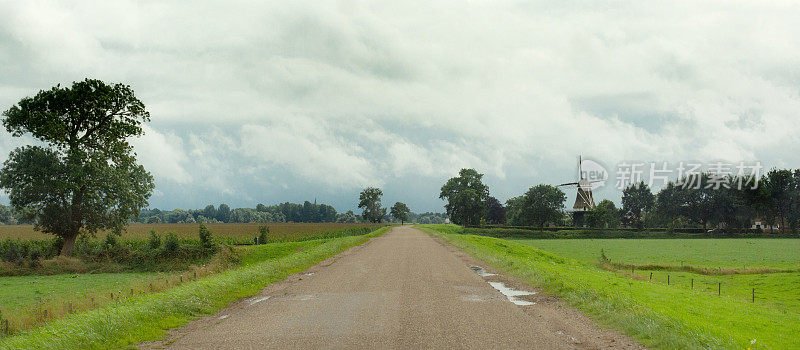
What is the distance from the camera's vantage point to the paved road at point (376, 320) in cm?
900

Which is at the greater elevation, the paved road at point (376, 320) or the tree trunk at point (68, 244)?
the paved road at point (376, 320)

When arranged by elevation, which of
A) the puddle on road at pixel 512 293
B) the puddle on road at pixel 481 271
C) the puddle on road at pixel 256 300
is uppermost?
the puddle on road at pixel 512 293

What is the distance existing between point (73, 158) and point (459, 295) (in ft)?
142

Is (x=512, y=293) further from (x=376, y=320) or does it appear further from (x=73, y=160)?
(x=73, y=160)

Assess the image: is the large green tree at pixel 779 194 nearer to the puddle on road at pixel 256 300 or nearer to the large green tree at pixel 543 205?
the large green tree at pixel 543 205

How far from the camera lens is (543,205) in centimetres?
11525

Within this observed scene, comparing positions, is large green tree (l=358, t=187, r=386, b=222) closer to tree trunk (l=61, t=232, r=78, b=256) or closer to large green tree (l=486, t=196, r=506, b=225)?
large green tree (l=486, t=196, r=506, b=225)

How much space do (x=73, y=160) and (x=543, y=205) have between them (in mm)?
98153

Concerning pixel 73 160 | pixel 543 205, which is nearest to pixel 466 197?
pixel 543 205

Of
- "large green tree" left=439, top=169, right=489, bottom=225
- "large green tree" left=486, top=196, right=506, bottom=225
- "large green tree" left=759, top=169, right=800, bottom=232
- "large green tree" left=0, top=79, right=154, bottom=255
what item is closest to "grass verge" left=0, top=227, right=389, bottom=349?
"large green tree" left=0, top=79, right=154, bottom=255

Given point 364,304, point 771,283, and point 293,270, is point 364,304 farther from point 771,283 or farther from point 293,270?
point 771,283

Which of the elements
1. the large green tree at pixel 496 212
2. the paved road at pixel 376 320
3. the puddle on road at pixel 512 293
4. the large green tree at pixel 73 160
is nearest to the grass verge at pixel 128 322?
the paved road at pixel 376 320

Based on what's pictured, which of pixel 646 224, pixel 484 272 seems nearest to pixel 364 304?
pixel 484 272

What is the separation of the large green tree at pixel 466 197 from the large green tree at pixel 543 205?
456 inches
